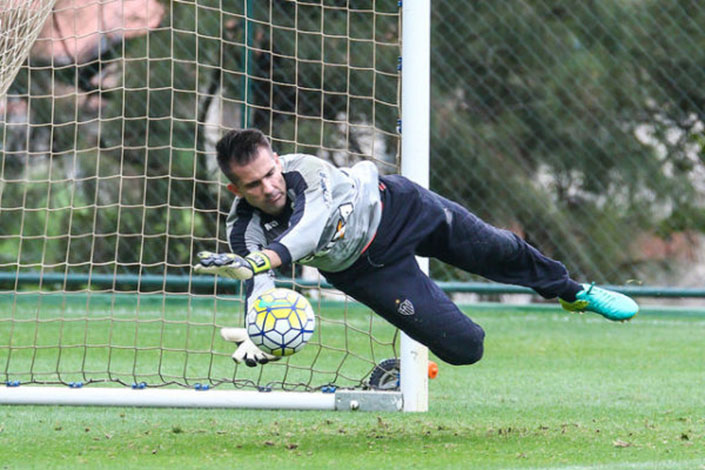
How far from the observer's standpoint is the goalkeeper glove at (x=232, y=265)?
4.45 m

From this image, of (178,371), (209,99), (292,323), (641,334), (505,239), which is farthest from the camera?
(209,99)

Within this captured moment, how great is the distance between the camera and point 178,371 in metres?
7.98

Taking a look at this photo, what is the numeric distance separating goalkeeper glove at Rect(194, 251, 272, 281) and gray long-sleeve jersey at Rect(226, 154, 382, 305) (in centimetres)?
31

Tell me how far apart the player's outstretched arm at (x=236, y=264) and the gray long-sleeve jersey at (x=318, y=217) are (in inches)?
9.4

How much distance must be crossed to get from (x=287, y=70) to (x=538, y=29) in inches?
108

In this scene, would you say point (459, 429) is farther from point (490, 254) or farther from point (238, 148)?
point (238, 148)

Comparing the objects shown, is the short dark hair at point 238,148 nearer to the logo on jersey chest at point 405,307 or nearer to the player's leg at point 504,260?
the logo on jersey chest at point 405,307

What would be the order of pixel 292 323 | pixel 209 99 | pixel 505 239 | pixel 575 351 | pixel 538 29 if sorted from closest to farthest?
pixel 292 323
pixel 505 239
pixel 575 351
pixel 209 99
pixel 538 29

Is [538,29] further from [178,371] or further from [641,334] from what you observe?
[178,371]

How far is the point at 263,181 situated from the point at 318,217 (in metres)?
0.32

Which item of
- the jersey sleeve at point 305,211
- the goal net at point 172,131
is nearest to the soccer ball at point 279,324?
the jersey sleeve at point 305,211

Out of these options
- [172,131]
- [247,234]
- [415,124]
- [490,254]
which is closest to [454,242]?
[490,254]

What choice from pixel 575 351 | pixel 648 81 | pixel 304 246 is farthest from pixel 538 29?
pixel 304 246

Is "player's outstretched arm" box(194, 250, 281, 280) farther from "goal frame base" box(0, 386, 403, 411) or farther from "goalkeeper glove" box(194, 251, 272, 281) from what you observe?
"goal frame base" box(0, 386, 403, 411)
